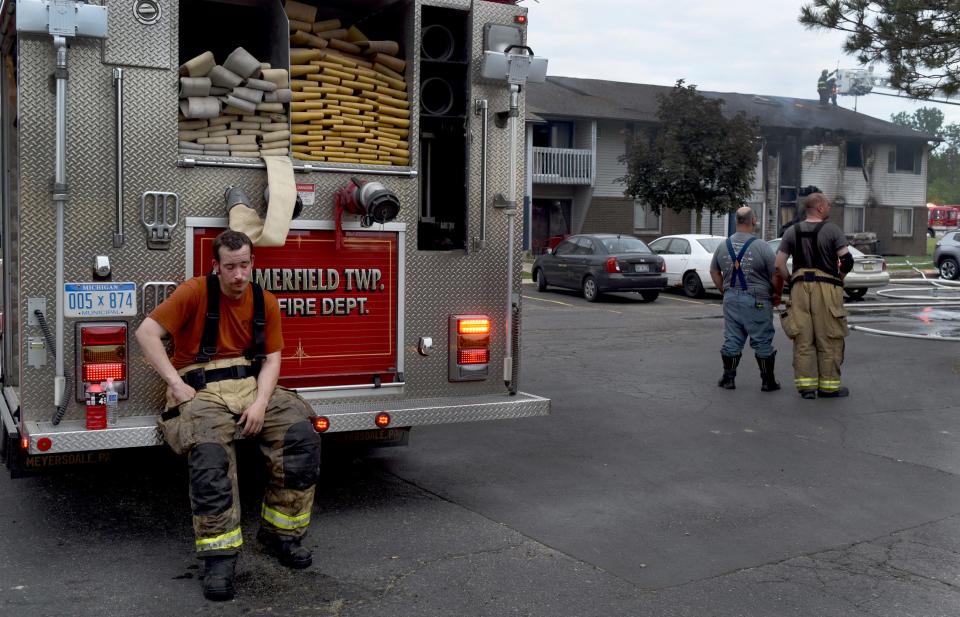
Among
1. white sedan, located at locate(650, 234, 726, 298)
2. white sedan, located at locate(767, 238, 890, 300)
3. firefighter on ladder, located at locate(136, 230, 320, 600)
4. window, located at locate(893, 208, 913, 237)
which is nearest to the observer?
firefighter on ladder, located at locate(136, 230, 320, 600)

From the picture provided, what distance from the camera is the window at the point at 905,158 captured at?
4766 cm

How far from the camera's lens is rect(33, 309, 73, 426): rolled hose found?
516 cm

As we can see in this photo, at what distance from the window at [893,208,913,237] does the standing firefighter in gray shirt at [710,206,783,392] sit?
4102cm

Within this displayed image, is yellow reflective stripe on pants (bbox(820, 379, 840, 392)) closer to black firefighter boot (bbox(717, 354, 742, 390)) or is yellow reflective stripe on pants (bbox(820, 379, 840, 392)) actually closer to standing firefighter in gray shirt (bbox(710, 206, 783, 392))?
standing firefighter in gray shirt (bbox(710, 206, 783, 392))

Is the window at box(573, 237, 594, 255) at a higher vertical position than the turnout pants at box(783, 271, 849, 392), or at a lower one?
higher

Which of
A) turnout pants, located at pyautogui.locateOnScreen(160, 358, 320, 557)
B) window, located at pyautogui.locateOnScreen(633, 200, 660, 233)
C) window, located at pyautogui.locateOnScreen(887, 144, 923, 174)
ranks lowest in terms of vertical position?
turnout pants, located at pyautogui.locateOnScreen(160, 358, 320, 557)

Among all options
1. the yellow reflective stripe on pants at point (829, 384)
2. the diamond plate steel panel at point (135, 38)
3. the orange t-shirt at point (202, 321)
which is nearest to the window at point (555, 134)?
the yellow reflective stripe on pants at point (829, 384)

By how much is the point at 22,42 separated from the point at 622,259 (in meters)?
16.9

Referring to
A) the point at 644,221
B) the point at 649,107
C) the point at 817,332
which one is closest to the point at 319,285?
the point at 817,332

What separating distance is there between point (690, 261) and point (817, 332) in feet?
43.4

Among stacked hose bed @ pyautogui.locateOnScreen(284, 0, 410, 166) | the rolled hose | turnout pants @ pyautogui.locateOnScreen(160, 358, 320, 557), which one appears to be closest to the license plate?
the rolled hose

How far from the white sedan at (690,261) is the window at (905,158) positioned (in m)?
27.9

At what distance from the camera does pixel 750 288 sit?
10117 millimetres

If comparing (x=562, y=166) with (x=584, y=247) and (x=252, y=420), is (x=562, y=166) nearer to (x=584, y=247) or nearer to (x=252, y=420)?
(x=584, y=247)
